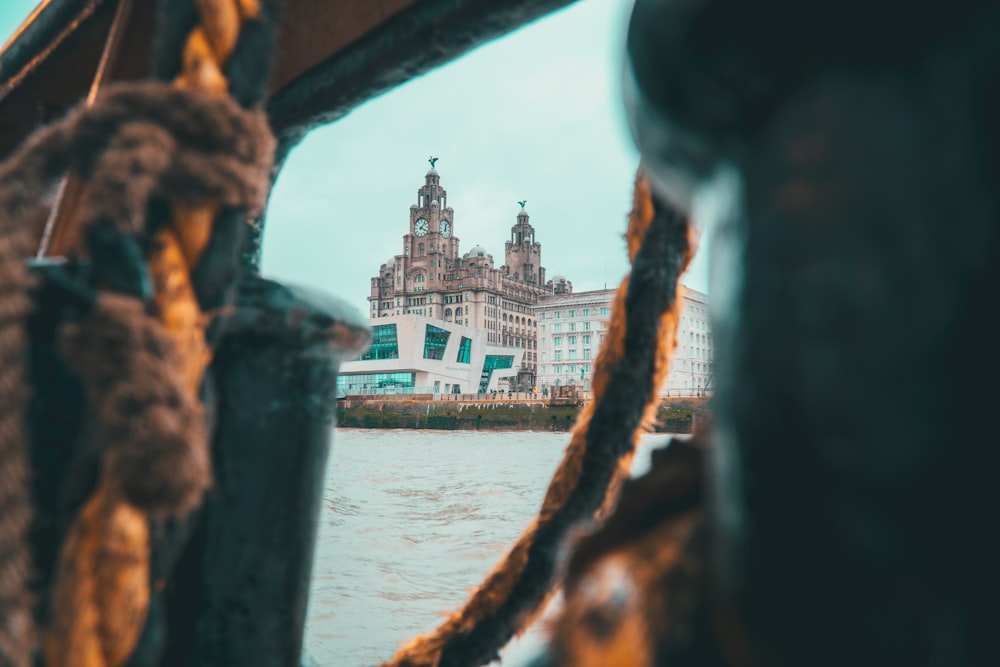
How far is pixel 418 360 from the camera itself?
50.9 meters

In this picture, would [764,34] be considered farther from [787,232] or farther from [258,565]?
[258,565]

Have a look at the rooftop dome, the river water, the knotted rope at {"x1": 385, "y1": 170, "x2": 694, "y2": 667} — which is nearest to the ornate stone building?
the rooftop dome

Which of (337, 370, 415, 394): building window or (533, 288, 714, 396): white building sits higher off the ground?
(533, 288, 714, 396): white building

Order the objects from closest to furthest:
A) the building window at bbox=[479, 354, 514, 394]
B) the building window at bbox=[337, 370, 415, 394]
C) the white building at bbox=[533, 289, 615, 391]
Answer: the building window at bbox=[337, 370, 415, 394] → the white building at bbox=[533, 289, 615, 391] → the building window at bbox=[479, 354, 514, 394]

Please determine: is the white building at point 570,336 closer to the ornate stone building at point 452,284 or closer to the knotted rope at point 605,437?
the ornate stone building at point 452,284

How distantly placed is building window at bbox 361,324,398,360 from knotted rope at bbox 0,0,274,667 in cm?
5087

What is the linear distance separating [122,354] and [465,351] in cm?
5561

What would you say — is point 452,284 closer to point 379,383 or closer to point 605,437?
point 379,383

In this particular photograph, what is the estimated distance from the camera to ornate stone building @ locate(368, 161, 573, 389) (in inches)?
2758

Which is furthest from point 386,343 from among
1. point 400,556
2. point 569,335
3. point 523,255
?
point 400,556

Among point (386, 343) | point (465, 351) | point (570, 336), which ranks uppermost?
point (570, 336)

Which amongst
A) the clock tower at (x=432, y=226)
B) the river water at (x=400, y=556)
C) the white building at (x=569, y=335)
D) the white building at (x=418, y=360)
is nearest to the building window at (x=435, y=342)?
the white building at (x=418, y=360)

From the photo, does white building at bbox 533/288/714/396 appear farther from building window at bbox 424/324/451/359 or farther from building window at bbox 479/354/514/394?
building window at bbox 424/324/451/359

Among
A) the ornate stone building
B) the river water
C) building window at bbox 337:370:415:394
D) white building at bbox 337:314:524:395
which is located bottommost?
the river water
